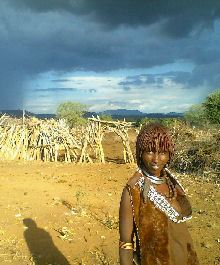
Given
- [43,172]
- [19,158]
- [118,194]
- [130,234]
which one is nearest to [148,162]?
[130,234]

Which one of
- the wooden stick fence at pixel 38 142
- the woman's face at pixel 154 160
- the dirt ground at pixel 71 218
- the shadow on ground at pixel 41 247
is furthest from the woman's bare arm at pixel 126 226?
the wooden stick fence at pixel 38 142

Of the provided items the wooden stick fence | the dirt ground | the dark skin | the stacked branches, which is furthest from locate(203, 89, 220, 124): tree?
the dark skin

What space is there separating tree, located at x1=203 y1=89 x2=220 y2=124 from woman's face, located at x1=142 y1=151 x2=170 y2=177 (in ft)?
94.1

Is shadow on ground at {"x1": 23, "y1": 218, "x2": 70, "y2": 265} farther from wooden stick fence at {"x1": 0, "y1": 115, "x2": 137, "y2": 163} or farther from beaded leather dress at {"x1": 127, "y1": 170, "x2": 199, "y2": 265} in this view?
wooden stick fence at {"x1": 0, "y1": 115, "x2": 137, "y2": 163}

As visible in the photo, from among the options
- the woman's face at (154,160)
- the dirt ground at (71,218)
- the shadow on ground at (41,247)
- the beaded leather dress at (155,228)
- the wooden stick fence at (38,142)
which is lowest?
the shadow on ground at (41,247)

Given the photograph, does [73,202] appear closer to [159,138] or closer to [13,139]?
[159,138]

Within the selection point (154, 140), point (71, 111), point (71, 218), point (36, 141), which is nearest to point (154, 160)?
point (154, 140)

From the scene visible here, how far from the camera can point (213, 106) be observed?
3384 centimetres

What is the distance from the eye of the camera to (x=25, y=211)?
378 inches

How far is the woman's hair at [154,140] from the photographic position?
2.97m

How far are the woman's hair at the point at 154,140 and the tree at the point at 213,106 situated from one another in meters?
28.7

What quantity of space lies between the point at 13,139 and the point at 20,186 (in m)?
9.55

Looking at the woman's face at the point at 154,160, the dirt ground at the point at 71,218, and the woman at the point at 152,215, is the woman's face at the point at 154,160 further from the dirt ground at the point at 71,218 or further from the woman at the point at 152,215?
the dirt ground at the point at 71,218

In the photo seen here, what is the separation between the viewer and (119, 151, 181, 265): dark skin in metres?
2.95
